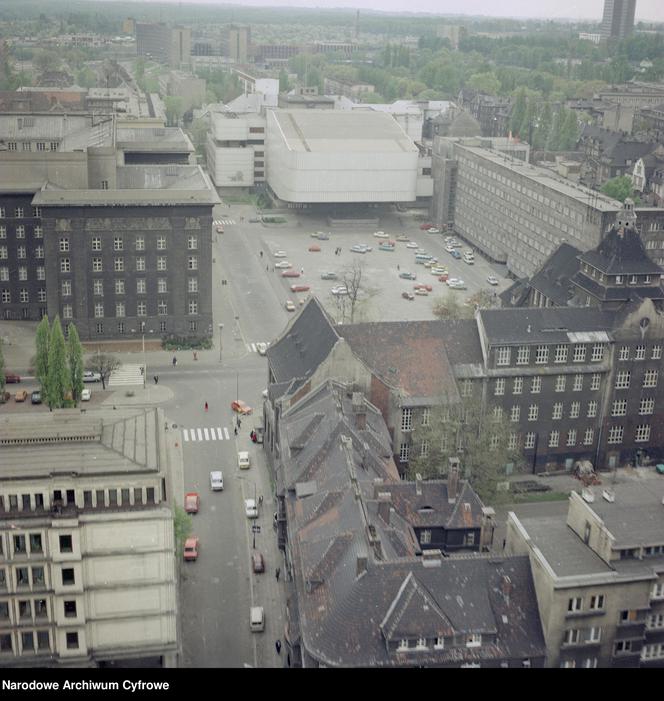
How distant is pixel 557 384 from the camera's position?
260ft

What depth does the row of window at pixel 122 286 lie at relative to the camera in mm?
105000

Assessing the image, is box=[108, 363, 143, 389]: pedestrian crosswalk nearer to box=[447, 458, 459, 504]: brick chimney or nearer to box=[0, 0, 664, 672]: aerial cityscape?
box=[0, 0, 664, 672]: aerial cityscape

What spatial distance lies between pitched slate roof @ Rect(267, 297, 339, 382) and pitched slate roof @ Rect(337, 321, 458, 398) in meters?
1.96

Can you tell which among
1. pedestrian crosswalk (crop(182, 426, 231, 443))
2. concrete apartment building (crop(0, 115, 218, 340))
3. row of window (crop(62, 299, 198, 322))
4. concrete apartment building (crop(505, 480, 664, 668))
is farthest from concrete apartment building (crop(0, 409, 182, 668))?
row of window (crop(62, 299, 198, 322))

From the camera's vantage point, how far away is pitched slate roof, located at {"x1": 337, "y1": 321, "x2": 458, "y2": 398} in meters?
74.5

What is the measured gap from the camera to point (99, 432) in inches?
2068

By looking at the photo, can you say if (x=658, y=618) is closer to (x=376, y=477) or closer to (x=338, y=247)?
(x=376, y=477)

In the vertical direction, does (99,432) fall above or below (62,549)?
above

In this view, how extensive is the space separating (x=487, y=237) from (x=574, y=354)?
75.3 meters

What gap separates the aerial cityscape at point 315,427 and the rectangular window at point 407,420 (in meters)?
0.37

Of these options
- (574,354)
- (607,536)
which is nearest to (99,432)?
(607,536)

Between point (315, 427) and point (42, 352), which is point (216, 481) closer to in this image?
point (315, 427)

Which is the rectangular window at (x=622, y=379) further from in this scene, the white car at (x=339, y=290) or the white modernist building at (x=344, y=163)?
the white modernist building at (x=344, y=163)

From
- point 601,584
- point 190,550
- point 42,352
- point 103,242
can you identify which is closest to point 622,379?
point 601,584
